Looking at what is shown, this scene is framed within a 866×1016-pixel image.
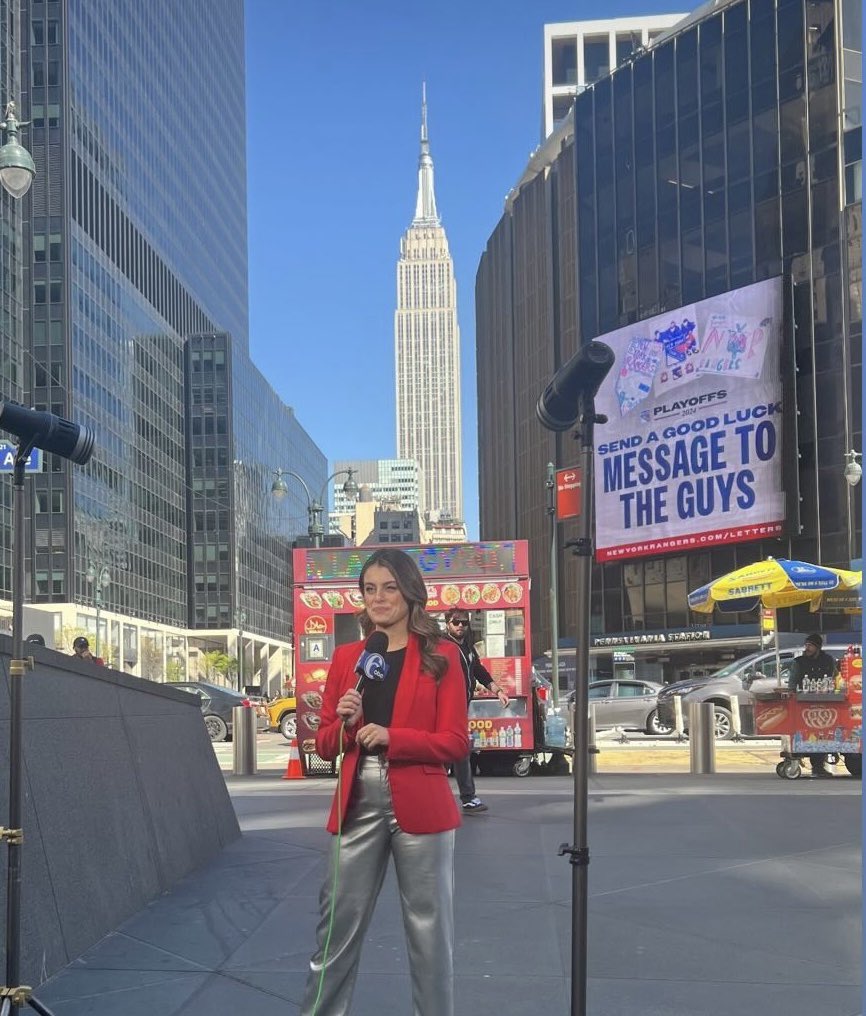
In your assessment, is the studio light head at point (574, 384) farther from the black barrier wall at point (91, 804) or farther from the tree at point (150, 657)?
the tree at point (150, 657)

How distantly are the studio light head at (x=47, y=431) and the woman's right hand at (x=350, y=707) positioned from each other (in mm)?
1710

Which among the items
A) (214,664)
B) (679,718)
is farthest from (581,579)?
(214,664)

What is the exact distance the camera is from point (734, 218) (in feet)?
160

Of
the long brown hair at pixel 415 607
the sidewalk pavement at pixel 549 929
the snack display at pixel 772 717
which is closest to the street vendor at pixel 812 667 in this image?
the snack display at pixel 772 717

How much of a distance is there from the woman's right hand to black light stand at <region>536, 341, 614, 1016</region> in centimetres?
70

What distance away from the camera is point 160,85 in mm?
110250

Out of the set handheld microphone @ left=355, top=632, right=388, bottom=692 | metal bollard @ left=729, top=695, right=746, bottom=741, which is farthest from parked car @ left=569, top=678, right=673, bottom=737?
handheld microphone @ left=355, top=632, right=388, bottom=692

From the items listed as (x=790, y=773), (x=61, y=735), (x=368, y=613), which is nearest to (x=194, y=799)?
(x=61, y=735)

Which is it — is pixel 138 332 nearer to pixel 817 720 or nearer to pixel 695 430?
pixel 695 430

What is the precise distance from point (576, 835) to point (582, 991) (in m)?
0.49

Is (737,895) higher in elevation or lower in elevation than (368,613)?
lower

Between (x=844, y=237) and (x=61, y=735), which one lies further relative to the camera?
(x=844, y=237)

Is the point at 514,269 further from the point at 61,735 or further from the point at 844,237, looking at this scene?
the point at 61,735

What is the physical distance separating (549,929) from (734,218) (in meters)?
46.4
